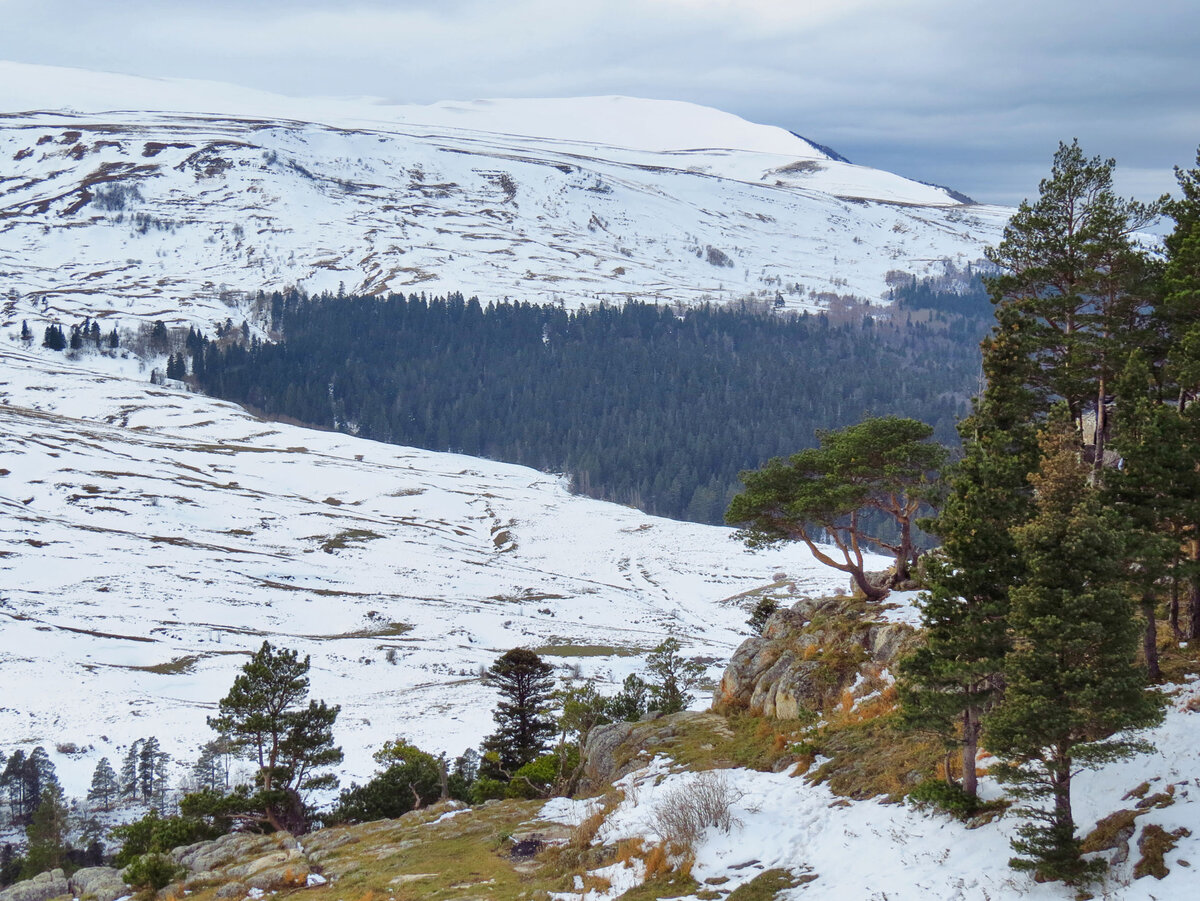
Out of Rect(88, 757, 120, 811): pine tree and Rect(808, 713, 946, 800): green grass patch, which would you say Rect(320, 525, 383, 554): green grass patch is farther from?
Rect(808, 713, 946, 800): green grass patch

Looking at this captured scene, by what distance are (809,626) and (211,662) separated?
76.3 metres

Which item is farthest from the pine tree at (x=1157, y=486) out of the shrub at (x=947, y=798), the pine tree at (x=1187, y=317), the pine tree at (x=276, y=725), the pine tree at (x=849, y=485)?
the pine tree at (x=276, y=725)

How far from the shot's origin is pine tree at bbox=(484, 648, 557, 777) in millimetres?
48406

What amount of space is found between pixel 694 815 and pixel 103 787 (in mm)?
59377

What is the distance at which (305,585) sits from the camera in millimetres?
118062

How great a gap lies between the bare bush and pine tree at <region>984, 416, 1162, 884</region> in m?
8.10

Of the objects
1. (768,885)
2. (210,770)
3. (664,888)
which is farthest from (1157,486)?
(210,770)

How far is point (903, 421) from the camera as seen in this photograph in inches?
1375

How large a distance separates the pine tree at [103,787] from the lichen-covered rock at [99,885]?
30047mm

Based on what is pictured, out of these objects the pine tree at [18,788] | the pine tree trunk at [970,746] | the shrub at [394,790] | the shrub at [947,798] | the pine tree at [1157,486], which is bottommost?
the pine tree at [18,788]

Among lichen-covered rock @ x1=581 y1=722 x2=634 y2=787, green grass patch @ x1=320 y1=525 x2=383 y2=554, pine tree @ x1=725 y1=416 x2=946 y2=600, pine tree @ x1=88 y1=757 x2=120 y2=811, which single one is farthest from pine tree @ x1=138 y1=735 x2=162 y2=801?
green grass patch @ x1=320 y1=525 x2=383 y2=554

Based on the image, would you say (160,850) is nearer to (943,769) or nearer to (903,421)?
(943,769)

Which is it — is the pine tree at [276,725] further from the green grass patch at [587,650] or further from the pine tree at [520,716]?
the green grass patch at [587,650]

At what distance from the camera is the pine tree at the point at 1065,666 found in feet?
49.4
